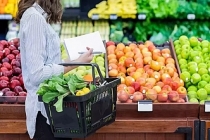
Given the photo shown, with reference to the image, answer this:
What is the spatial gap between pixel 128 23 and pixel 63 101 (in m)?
3.83

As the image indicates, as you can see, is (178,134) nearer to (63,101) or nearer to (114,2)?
(63,101)

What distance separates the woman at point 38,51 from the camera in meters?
2.78

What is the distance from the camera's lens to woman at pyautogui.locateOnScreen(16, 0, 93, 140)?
278cm

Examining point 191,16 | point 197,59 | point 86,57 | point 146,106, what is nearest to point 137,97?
point 146,106

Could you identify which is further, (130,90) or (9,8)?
(9,8)

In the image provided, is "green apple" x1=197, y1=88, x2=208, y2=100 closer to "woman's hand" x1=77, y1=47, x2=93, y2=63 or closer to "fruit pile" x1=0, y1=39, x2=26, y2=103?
"woman's hand" x1=77, y1=47, x2=93, y2=63

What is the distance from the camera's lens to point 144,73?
3922 millimetres

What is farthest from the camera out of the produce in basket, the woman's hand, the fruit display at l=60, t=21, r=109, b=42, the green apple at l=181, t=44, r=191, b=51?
the fruit display at l=60, t=21, r=109, b=42

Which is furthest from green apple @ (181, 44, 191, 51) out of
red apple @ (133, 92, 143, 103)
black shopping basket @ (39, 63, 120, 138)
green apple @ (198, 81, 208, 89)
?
black shopping basket @ (39, 63, 120, 138)

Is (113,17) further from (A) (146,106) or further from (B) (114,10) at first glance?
(A) (146,106)

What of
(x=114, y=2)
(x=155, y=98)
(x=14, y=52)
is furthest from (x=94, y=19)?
(x=155, y=98)

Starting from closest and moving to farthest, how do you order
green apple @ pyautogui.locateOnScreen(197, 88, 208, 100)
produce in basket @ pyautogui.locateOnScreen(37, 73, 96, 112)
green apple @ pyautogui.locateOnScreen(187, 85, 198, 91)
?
produce in basket @ pyautogui.locateOnScreen(37, 73, 96, 112) < green apple @ pyautogui.locateOnScreen(197, 88, 208, 100) < green apple @ pyautogui.locateOnScreen(187, 85, 198, 91)

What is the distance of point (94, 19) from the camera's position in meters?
6.30

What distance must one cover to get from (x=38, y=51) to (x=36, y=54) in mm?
19
